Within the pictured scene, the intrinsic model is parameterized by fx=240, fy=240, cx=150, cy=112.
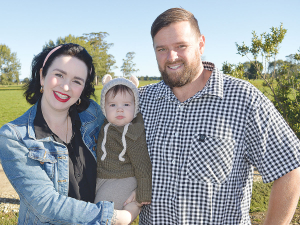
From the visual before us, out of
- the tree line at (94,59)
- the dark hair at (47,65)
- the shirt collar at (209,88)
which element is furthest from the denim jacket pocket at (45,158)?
the tree line at (94,59)

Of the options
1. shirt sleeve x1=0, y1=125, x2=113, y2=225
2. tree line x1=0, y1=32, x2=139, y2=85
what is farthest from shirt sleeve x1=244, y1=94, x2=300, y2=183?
tree line x1=0, y1=32, x2=139, y2=85

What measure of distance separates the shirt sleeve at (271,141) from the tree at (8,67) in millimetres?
85230

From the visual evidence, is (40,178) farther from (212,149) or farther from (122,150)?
(212,149)

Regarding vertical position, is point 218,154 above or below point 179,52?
below

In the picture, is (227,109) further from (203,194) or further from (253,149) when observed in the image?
(203,194)

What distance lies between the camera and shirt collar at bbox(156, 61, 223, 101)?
237 centimetres

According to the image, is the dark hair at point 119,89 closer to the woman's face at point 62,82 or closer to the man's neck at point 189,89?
the woman's face at point 62,82

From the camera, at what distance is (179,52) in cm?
261

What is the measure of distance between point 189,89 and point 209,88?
0.99 ft

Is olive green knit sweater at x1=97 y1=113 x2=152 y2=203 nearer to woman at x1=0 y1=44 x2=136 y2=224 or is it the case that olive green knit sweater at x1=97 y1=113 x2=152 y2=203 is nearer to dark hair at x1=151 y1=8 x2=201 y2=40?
woman at x1=0 y1=44 x2=136 y2=224

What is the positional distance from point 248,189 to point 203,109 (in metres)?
0.93

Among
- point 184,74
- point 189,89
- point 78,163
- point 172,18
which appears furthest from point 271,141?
point 78,163

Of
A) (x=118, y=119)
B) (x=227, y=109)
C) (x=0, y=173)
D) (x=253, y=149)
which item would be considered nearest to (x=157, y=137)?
(x=118, y=119)

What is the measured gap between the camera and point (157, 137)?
255 cm
